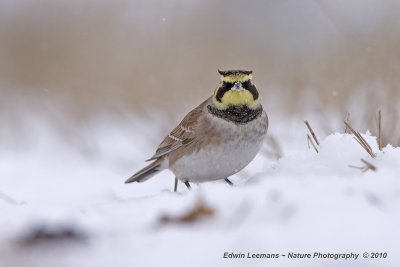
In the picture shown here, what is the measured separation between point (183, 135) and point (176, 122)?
8.08 ft

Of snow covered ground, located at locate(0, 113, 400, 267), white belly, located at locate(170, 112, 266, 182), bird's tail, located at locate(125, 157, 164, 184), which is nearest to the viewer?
snow covered ground, located at locate(0, 113, 400, 267)

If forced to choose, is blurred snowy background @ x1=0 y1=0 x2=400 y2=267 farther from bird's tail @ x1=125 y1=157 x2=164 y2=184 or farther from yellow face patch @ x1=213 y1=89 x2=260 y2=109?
yellow face patch @ x1=213 y1=89 x2=260 y2=109

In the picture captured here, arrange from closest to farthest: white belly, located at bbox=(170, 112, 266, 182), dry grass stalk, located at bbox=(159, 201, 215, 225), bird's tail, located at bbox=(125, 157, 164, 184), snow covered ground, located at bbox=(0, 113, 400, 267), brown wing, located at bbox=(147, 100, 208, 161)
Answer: snow covered ground, located at bbox=(0, 113, 400, 267), dry grass stalk, located at bbox=(159, 201, 215, 225), white belly, located at bbox=(170, 112, 266, 182), brown wing, located at bbox=(147, 100, 208, 161), bird's tail, located at bbox=(125, 157, 164, 184)

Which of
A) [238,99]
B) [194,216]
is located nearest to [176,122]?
[238,99]

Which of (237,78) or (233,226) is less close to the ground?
(237,78)

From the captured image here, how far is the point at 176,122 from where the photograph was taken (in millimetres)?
7801

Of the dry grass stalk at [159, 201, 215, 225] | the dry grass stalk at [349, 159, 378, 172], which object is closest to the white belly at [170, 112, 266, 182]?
the dry grass stalk at [349, 159, 378, 172]

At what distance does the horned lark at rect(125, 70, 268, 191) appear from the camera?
4934 mm

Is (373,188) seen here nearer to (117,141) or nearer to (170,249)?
(170,249)

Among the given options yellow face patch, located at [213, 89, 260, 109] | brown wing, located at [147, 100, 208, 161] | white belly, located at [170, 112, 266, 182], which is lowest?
white belly, located at [170, 112, 266, 182]

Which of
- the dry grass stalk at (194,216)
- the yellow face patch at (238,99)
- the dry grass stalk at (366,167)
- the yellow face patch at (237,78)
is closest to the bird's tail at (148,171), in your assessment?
the yellow face patch at (238,99)

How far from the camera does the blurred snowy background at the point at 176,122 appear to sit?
3035mm

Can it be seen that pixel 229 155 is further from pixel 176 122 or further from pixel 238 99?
pixel 176 122

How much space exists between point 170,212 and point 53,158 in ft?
17.2
